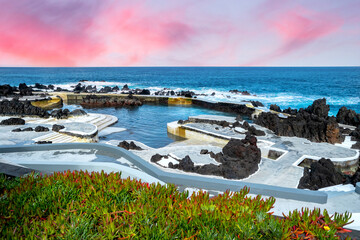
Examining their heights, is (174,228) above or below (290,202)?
above

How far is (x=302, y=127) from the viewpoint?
836 inches

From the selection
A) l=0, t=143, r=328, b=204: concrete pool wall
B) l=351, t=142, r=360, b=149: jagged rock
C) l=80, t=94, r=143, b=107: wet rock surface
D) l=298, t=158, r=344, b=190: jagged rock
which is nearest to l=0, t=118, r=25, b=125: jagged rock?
l=0, t=143, r=328, b=204: concrete pool wall

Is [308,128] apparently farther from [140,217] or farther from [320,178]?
[140,217]

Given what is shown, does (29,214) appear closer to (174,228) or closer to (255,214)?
(174,228)

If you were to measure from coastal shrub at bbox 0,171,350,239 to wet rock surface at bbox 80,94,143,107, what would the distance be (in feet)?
148

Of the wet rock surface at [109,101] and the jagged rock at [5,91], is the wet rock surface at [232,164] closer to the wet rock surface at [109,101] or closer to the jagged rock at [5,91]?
the wet rock surface at [109,101]

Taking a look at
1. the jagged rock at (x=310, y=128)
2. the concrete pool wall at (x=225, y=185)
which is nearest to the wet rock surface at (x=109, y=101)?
the jagged rock at (x=310, y=128)

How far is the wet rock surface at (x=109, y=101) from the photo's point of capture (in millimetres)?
49191

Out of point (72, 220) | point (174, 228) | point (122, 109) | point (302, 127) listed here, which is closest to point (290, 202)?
point (174, 228)

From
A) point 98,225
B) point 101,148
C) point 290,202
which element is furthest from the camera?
point 101,148

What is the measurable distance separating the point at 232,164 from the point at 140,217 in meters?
10.4

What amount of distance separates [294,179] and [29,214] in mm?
12236

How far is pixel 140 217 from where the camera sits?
3707 millimetres

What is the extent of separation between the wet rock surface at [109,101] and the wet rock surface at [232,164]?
35.6 metres
